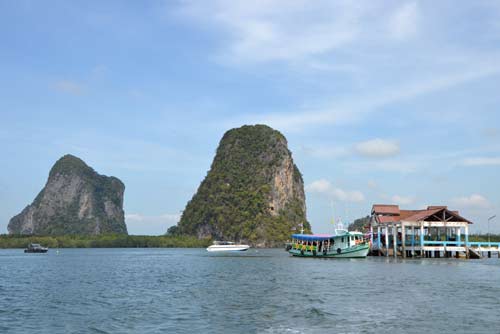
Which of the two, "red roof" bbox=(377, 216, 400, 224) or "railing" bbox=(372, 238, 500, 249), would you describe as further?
"red roof" bbox=(377, 216, 400, 224)

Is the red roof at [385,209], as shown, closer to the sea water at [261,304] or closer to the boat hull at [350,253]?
the boat hull at [350,253]

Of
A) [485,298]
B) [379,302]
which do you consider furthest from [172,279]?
[485,298]

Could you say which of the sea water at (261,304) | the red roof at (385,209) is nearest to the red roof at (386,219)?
the red roof at (385,209)

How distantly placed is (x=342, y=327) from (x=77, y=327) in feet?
41.9

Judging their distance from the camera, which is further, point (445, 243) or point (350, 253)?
point (350, 253)

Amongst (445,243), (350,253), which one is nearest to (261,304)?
(445,243)

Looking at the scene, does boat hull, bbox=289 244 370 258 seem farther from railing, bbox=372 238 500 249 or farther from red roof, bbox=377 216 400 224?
railing, bbox=372 238 500 249

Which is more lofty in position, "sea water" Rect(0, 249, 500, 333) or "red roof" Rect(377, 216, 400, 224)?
"red roof" Rect(377, 216, 400, 224)

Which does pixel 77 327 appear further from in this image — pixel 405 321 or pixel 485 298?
pixel 485 298

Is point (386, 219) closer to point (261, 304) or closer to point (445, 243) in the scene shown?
point (445, 243)

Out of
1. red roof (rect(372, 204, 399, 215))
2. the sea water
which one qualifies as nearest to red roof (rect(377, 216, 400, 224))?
red roof (rect(372, 204, 399, 215))

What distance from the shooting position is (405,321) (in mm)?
26422

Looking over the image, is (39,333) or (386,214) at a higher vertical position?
(386,214)

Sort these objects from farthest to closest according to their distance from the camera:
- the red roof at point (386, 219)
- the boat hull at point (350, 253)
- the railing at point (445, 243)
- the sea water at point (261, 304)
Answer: the red roof at point (386, 219) < the boat hull at point (350, 253) < the railing at point (445, 243) < the sea water at point (261, 304)
